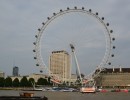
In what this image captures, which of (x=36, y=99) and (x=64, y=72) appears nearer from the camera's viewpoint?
(x=36, y=99)

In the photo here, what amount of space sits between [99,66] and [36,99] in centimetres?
5118

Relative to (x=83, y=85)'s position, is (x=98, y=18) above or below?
above

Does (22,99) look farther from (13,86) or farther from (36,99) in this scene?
(13,86)

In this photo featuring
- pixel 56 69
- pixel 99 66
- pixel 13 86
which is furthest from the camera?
pixel 13 86

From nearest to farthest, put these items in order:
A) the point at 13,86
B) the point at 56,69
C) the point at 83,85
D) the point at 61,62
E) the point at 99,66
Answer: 1. the point at 99,66
2. the point at 83,85
3. the point at 56,69
4. the point at 61,62
5. the point at 13,86

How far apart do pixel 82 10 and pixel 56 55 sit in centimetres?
6649

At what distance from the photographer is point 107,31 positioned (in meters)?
82.9

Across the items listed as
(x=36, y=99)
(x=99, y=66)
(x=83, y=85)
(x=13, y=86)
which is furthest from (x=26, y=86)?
(x=36, y=99)

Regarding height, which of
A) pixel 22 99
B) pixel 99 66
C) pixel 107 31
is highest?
pixel 107 31

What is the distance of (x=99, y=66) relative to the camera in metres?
86.4

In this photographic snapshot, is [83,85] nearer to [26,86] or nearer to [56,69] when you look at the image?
[56,69]

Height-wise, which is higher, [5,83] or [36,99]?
[5,83]

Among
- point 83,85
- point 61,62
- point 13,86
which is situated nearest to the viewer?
point 83,85

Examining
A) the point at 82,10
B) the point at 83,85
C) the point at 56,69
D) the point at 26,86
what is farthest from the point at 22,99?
the point at 26,86
